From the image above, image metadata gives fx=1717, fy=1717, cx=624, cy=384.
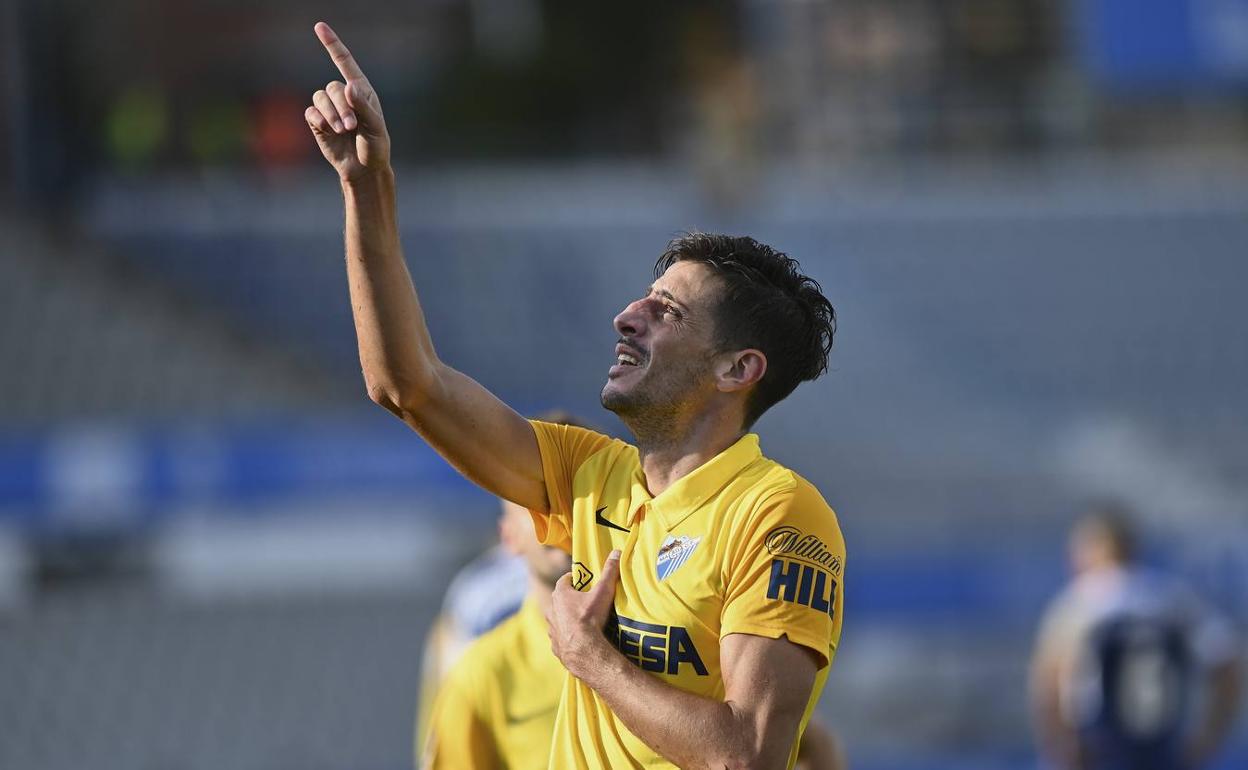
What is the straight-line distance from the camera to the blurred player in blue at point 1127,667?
849 cm

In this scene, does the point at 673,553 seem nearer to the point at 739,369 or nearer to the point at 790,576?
the point at 790,576

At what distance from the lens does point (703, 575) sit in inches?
120

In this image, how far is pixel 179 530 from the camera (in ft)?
41.5

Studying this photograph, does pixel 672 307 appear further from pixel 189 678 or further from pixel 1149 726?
pixel 189 678

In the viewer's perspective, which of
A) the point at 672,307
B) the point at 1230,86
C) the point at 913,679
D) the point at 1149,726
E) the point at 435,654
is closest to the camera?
the point at 672,307

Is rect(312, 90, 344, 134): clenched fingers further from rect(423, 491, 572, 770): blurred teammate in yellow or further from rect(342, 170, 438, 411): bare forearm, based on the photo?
rect(423, 491, 572, 770): blurred teammate in yellow

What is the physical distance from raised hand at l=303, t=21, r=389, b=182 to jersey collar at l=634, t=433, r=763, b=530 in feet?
2.64

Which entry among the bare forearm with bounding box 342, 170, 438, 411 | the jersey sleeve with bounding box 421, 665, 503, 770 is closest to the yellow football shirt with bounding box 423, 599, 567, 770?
the jersey sleeve with bounding box 421, 665, 503, 770

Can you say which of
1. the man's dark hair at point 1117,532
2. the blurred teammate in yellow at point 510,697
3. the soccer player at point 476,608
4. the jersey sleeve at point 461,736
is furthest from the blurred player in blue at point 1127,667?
the jersey sleeve at point 461,736

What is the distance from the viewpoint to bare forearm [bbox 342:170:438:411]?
309cm

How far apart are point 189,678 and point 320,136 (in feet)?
35.1

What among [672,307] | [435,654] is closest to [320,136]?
[672,307]

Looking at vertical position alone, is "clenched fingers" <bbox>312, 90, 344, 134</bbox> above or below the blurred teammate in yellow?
above

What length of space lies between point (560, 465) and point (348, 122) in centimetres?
81
